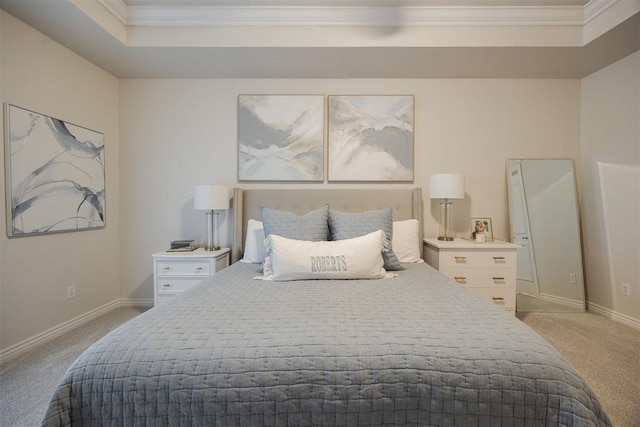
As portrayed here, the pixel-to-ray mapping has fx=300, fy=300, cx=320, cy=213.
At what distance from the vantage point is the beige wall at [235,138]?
314 centimetres

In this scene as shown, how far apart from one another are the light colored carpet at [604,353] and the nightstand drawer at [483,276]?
1.61ft

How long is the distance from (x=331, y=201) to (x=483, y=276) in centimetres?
153

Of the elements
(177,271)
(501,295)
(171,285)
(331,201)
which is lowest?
(501,295)

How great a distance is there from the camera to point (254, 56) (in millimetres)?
2688

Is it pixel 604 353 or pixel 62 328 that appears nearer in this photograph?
pixel 604 353

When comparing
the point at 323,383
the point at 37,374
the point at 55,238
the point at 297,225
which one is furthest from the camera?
the point at 55,238

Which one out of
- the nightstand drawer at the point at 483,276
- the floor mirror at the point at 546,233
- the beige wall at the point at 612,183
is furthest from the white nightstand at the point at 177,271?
the beige wall at the point at 612,183

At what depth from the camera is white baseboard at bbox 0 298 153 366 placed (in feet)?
7.04

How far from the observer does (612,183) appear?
284 cm

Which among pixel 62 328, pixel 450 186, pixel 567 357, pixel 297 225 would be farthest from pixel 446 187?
pixel 62 328

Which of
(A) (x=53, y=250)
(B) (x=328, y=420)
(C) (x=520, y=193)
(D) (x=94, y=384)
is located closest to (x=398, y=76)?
(C) (x=520, y=193)

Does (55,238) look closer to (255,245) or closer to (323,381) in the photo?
(255,245)

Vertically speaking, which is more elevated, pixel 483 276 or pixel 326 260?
pixel 326 260

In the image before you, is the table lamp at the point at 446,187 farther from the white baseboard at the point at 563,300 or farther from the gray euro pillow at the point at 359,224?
the white baseboard at the point at 563,300
